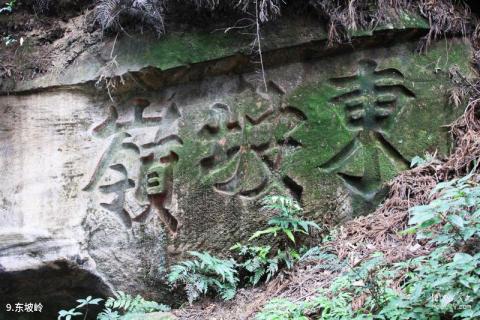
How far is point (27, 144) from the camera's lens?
5.01m

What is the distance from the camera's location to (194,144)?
4.75 meters

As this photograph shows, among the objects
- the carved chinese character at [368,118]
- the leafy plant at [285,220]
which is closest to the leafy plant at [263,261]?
the leafy plant at [285,220]

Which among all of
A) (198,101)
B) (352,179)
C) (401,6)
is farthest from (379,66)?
(198,101)

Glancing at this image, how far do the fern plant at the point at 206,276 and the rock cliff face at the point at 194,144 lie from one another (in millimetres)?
198

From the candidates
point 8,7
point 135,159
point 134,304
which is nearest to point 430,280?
point 134,304

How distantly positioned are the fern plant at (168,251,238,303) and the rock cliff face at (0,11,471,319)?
0.20m

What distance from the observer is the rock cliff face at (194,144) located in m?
4.61

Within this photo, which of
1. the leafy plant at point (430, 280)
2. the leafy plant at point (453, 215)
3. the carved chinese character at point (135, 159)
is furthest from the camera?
the carved chinese character at point (135, 159)

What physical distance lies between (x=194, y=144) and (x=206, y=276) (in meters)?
1.09

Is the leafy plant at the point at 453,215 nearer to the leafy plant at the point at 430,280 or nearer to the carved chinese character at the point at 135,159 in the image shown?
the leafy plant at the point at 430,280

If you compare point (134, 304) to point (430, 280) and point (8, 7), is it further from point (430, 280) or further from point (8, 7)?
point (8, 7)

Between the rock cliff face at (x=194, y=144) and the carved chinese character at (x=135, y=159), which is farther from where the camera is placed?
the carved chinese character at (x=135, y=159)

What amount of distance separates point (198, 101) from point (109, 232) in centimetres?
132

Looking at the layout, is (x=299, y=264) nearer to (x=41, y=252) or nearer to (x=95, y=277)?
(x=95, y=277)
